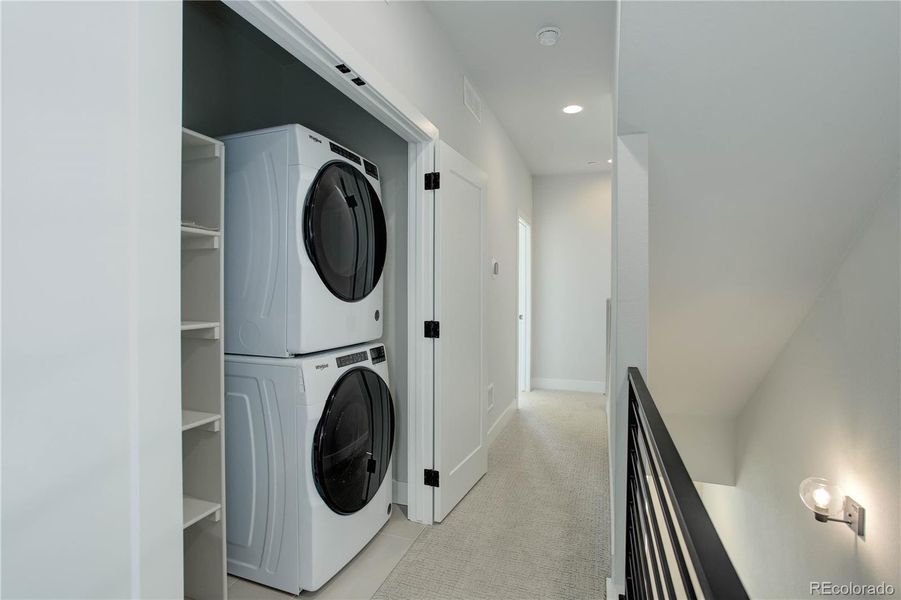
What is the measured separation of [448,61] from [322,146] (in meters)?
1.12

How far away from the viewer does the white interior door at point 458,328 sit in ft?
8.13

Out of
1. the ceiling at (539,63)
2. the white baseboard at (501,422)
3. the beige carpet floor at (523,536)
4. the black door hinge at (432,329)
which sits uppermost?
the ceiling at (539,63)

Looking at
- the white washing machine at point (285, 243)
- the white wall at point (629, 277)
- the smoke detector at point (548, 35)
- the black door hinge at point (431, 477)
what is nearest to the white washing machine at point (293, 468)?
the white washing machine at point (285, 243)

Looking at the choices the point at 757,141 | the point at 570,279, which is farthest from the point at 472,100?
the point at 570,279

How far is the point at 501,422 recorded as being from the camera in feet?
13.7

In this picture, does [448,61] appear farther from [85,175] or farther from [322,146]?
[85,175]

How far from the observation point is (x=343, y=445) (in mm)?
2027

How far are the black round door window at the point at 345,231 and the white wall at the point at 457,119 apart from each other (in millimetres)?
480

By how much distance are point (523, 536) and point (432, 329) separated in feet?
3.69

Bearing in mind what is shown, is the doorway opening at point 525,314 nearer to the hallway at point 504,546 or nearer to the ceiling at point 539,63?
the ceiling at point 539,63

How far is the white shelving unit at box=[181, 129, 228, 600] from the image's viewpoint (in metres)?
1.78

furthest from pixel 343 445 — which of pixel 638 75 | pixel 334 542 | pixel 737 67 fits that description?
pixel 737 67

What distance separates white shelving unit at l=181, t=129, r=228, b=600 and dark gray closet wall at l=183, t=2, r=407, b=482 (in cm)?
80

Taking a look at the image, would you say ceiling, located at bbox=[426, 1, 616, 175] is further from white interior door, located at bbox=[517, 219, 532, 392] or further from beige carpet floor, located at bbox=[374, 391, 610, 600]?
beige carpet floor, located at bbox=[374, 391, 610, 600]
